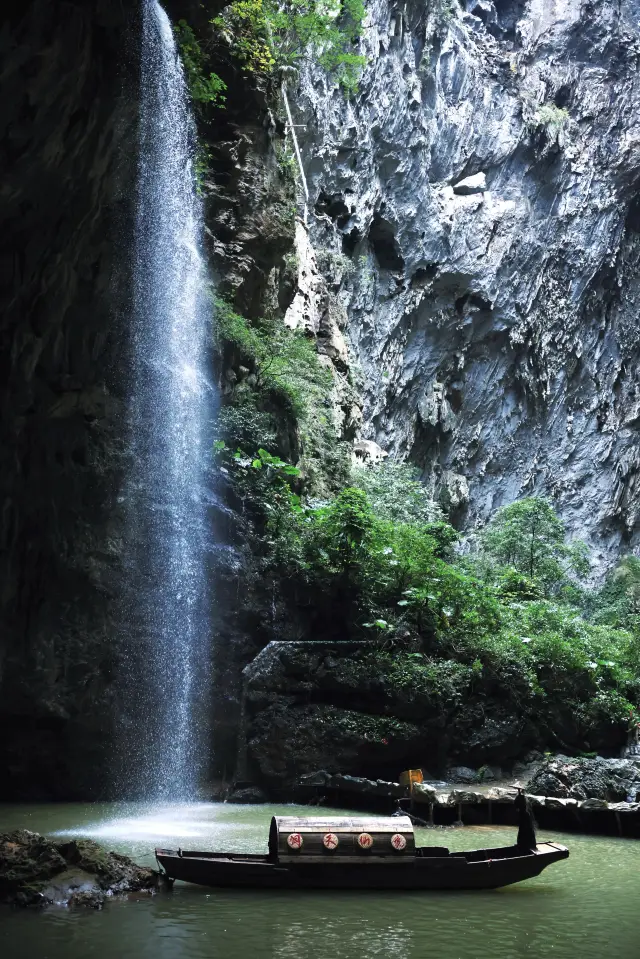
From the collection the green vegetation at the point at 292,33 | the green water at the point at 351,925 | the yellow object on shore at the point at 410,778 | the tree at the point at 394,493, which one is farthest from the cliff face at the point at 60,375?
the tree at the point at 394,493

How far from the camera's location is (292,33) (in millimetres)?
Result: 22656

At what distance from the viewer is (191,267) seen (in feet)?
60.0

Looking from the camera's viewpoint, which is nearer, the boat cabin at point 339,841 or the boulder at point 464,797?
the boat cabin at point 339,841

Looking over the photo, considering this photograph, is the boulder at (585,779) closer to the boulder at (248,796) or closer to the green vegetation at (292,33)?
the boulder at (248,796)

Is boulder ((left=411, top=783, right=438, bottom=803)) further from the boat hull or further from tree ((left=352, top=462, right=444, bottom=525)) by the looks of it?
tree ((left=352, top=462, right=444, bottom=525))

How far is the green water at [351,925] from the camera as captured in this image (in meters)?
5.73

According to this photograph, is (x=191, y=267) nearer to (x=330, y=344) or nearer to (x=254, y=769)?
(x=330, y=344)

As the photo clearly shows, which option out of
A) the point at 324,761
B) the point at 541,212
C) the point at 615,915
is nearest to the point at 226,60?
the point at 324,761

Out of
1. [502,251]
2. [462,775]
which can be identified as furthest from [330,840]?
[502,251]

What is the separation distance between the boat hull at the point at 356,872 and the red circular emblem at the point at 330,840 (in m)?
0.16

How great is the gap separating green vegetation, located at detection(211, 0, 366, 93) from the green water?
53.5 ft

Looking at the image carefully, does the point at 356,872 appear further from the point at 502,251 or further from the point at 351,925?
the point at 502,251

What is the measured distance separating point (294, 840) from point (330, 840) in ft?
1.06

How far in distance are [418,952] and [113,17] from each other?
9.86 m
